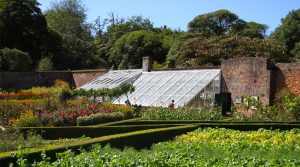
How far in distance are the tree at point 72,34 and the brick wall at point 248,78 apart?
24810 millimetres

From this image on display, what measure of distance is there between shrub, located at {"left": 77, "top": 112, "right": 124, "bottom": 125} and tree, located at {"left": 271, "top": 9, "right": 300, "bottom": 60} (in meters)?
26.3

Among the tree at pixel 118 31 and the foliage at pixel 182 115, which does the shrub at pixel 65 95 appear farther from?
the tree at pixel 118 31

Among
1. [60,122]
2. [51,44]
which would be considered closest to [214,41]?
[51,44]

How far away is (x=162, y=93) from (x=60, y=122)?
9.46 metres

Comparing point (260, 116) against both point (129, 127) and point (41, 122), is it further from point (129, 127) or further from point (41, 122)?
point (41, 122)

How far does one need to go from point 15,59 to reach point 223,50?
1542 centimetres

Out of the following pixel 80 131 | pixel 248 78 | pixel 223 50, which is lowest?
pixel 80 131

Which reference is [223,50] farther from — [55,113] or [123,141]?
[123,141]

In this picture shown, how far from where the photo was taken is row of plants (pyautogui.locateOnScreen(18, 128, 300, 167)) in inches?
277

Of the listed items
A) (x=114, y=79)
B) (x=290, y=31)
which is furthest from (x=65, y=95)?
(x=290, y=31)

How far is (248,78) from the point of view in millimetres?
24812

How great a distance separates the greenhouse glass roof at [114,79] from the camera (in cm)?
3172

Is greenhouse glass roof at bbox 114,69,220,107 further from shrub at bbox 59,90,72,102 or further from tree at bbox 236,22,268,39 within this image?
tree at bbox 236,22,268,39

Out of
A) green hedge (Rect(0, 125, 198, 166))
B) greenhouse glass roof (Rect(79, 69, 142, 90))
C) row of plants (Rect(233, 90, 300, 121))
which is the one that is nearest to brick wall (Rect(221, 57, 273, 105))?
row of plants (Rect(233, 90, 300, 121))
